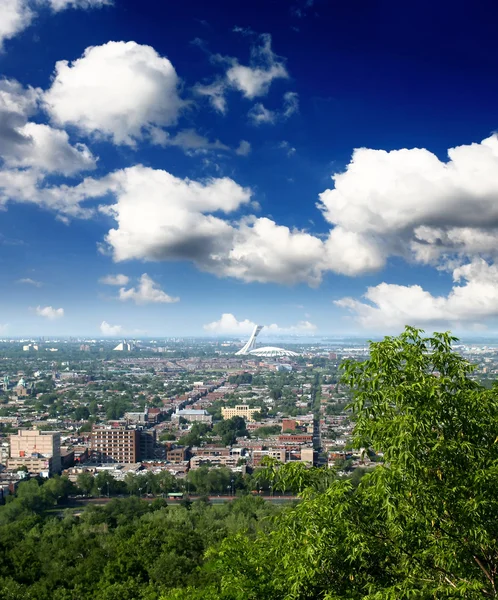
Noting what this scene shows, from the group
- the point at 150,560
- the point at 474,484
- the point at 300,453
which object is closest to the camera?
the point at 474,484

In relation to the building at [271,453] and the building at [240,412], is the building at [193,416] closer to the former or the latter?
the building at [240,412]

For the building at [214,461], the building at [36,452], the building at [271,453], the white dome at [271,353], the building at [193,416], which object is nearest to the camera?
the building at [36,452]

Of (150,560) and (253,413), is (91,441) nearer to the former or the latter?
(253,413)

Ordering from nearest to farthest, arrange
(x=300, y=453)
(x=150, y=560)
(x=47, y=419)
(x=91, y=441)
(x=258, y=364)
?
(x=150, y=560) < (x=300, y=453) < (x=91, y=441) < (x=47, y=419) < (x=258, y=364)

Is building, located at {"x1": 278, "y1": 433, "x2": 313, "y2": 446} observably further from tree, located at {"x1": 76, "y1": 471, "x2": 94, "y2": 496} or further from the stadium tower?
the stadium tower

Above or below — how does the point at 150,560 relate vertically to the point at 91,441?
above

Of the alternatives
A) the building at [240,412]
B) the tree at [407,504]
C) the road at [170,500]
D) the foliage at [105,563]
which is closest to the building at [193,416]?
the building at [240,412]

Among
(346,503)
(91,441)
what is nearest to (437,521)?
(346,503)
